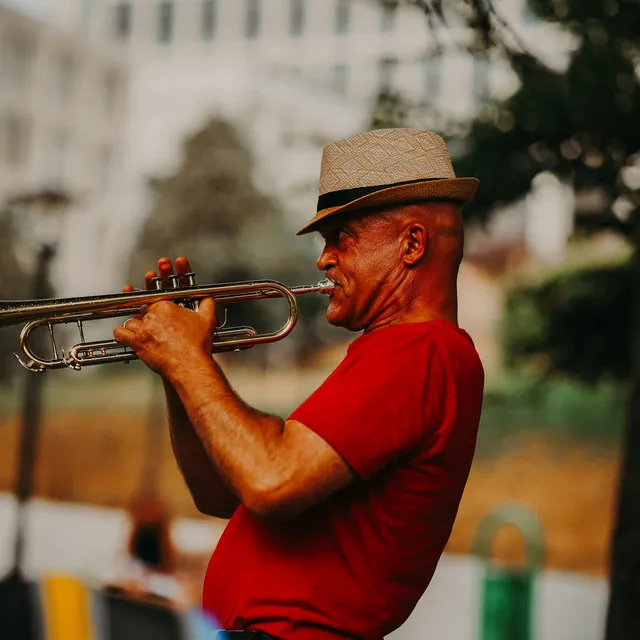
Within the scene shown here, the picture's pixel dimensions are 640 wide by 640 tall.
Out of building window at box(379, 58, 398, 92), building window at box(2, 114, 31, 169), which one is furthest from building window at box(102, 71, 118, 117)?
building window at box(379, 58, 398, 92)

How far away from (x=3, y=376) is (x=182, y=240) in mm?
3518

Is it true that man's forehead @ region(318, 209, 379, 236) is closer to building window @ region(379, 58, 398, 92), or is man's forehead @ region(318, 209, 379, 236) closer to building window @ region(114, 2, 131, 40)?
building window @ region(379, 58, 398, 92)

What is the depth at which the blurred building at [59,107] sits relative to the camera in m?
24.3

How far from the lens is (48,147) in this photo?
25.7m

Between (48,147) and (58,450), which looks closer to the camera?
(58,450)

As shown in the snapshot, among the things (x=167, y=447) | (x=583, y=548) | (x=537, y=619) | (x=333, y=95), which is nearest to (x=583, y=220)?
(x=537, y=619)

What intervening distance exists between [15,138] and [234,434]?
23.7 m

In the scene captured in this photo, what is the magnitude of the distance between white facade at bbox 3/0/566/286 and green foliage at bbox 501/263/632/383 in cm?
253

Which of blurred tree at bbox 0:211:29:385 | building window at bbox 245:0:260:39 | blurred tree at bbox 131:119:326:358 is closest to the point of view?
blurred tree at bbox 0:211:29:385

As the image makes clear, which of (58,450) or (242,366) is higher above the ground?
(242,366)

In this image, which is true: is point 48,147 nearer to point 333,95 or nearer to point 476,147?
point 333,95

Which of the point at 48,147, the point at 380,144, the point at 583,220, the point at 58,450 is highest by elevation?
the point at 48,147

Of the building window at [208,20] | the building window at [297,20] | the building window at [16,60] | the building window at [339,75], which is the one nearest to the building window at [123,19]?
the building window at [208,20]

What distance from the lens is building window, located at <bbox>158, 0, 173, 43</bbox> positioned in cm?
3612
